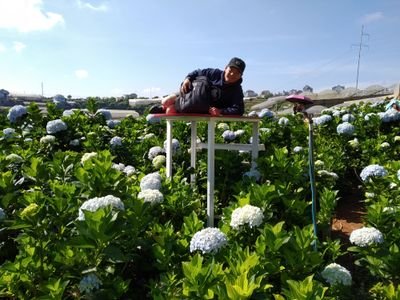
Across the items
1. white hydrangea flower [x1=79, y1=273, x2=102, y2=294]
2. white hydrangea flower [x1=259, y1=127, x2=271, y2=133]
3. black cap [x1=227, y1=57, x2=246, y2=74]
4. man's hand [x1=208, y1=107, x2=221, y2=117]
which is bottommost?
white hydrangea flower [x1=79, y1=273, x2=102, y2=294]

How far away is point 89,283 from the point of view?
1.97 m

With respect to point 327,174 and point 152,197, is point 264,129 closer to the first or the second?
point 327,174

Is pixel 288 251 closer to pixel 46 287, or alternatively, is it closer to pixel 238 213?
pixel 238 213

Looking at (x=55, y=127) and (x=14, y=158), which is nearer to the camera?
(x=14, y=158)

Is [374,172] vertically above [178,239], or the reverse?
[374,172]

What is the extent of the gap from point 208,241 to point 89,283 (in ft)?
2.09

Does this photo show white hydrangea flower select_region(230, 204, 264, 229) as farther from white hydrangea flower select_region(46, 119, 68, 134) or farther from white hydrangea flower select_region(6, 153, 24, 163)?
white hydrangea flower select_region(46, 119, 68, 134)

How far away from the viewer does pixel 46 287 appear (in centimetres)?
190

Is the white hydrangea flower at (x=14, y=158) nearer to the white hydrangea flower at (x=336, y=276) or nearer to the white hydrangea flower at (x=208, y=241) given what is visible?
the white hydrangea flower at (x=208, y=241)

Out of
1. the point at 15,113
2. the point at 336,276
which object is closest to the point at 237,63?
the point at 336,276

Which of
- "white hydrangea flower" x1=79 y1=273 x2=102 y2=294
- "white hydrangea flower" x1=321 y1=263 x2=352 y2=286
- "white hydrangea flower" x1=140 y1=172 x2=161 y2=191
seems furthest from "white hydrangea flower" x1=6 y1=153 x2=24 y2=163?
"white hydrangea flower" x1=321 y1=263 x2=352 y2=286

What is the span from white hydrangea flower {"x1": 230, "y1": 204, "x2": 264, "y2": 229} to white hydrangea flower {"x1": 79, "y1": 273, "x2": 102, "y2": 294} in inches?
34.0

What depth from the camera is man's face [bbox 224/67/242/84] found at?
133 inches

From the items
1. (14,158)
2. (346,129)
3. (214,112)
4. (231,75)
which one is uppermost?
(231,75)
